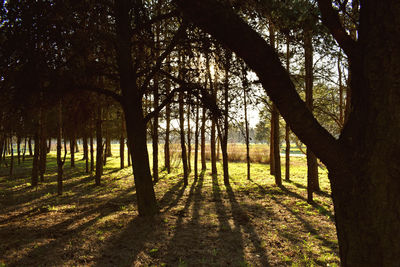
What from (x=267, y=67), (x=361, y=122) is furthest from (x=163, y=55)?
(x=361, y=122)

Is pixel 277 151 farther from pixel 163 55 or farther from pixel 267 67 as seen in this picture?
pixel 267 67

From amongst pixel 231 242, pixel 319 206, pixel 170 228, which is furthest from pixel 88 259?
pixel 319 206

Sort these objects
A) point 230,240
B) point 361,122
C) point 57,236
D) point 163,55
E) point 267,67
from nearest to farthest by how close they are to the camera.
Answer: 1. point 361,122
2. point 267,67
3. point 230,240
4. point 57,236
5. point 163,55

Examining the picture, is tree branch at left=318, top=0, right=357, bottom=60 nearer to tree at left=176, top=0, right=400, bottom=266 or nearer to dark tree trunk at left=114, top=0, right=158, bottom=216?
tree at left=176, top=0, right=400, bottom=266

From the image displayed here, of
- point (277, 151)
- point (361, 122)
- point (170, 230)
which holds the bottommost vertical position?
point (170, 230)

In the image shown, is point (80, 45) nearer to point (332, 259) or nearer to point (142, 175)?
point (142, 175)

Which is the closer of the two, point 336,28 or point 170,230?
point 336,28

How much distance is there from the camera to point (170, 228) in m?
6.75

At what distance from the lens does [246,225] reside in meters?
7.04

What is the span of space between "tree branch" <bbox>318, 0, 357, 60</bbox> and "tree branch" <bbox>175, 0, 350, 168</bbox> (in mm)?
620

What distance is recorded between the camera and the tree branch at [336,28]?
2.19 m

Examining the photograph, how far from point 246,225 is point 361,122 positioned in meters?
5.76

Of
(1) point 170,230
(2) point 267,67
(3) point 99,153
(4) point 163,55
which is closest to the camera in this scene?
(2) point 267,67

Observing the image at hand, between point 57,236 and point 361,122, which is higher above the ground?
point 361,122
